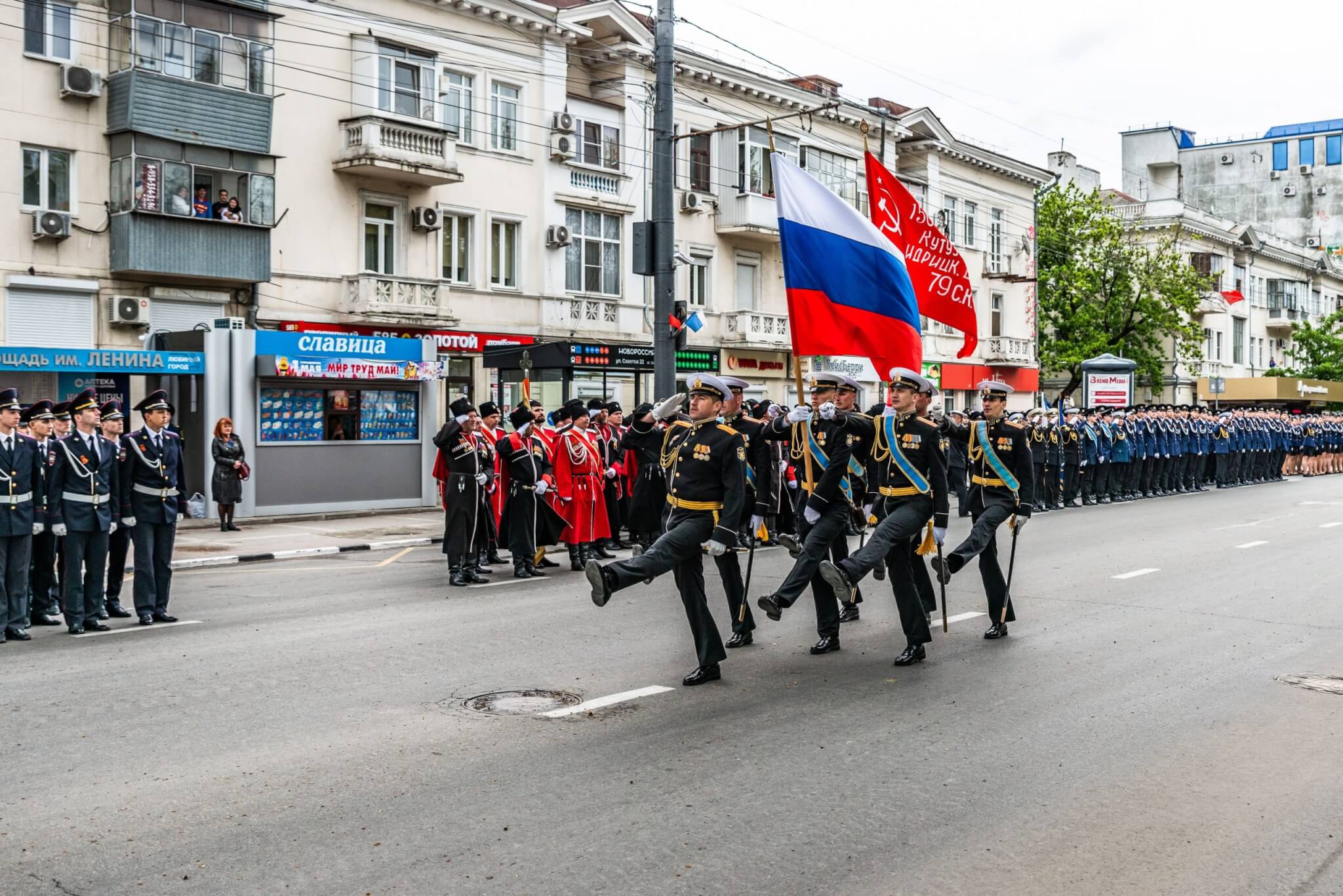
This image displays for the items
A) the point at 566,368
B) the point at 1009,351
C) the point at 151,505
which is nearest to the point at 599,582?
the point at 151,505

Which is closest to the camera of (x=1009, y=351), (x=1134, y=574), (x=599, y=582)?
(x=599, y=582)

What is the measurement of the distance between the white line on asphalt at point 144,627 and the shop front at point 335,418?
11.1m

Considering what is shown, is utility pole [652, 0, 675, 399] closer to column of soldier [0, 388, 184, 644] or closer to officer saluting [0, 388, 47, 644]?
column of soldier [0, 388, 184, 644]

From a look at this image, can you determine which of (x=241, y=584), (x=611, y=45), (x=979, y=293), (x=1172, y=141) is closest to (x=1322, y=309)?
(x=1172, y=141)

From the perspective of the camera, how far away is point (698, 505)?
28.6ft

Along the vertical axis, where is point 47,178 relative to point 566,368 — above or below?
above

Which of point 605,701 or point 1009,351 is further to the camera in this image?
point 1009,351

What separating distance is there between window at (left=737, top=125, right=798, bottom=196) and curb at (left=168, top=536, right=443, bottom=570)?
2015 centimetres

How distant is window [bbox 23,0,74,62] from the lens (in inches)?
888

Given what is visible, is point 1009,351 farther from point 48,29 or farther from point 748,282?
point 48,29

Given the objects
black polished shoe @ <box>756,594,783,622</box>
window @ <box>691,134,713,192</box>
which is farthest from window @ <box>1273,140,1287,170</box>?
black polished shoe @ <box>756,594,783,622</box>

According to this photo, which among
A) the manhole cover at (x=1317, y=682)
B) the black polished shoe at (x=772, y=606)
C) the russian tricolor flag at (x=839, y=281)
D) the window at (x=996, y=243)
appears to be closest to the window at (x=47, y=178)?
the russian tricolor flag at (x=839, y=281)

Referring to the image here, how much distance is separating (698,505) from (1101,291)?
48.9 meters

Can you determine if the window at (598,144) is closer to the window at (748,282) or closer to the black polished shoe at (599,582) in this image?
the window at (748,282)
